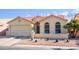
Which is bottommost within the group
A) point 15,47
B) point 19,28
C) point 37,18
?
point 15,47

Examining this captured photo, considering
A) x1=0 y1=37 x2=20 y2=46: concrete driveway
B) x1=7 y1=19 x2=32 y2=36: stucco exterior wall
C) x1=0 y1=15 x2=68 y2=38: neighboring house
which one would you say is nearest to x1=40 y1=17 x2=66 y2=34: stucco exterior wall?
x1=0 y1=15 x2=68 y2=38: neighboring house

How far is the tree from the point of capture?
530 cm

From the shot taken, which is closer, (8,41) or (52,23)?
(8,41)

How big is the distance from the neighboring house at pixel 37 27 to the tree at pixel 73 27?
67 millimetres

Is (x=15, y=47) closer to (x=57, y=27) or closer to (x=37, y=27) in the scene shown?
(x=37, y=27)

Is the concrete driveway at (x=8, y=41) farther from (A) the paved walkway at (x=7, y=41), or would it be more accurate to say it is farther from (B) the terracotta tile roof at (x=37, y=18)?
(B) the terracotta tile roof at (x=37, y=18)

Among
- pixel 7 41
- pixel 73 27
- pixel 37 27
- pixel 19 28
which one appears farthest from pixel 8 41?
pixel 73 27

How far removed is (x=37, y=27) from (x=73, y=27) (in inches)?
21.9

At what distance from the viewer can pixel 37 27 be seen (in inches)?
215

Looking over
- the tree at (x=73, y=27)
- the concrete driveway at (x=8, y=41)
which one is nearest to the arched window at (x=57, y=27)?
the tree at (x=73, y=27)
